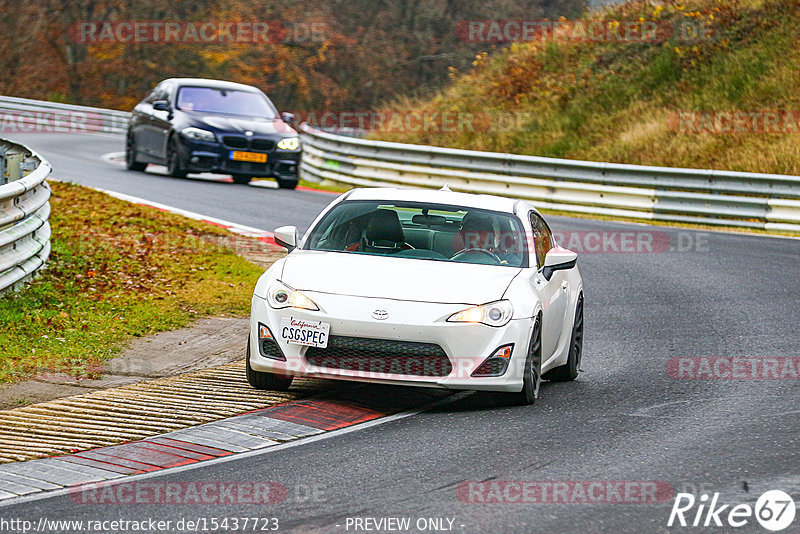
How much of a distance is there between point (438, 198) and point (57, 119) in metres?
32.7

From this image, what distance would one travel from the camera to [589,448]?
23.2 ft

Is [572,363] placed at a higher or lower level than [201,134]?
lower

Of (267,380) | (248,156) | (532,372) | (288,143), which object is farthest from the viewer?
(288,143)

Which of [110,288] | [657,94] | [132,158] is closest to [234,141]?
[132,158]

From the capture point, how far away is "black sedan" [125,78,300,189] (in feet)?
75.4

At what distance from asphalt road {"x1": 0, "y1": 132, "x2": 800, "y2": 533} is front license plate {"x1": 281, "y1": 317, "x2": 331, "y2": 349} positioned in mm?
701

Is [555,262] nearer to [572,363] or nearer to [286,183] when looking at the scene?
[572,363]

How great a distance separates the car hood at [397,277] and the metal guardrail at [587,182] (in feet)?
44.7

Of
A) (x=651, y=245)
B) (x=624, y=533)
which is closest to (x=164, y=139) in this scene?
(x=651, y=245)

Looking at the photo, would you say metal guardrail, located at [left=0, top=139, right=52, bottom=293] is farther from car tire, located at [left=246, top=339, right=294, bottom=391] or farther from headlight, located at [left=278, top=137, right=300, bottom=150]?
headlight, located at [left=278, top=137, right=300, bottom=150]

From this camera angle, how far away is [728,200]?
21.6 meters

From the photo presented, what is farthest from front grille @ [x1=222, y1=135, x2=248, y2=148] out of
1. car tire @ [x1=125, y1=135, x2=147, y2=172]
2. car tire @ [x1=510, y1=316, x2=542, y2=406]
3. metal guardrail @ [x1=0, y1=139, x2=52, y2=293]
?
car tire @ [x1=510, y1=316, x2=542, y2=406]

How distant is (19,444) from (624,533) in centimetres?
335

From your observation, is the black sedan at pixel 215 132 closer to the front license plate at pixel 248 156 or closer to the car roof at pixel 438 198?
the front license plate at pixel 248 156
